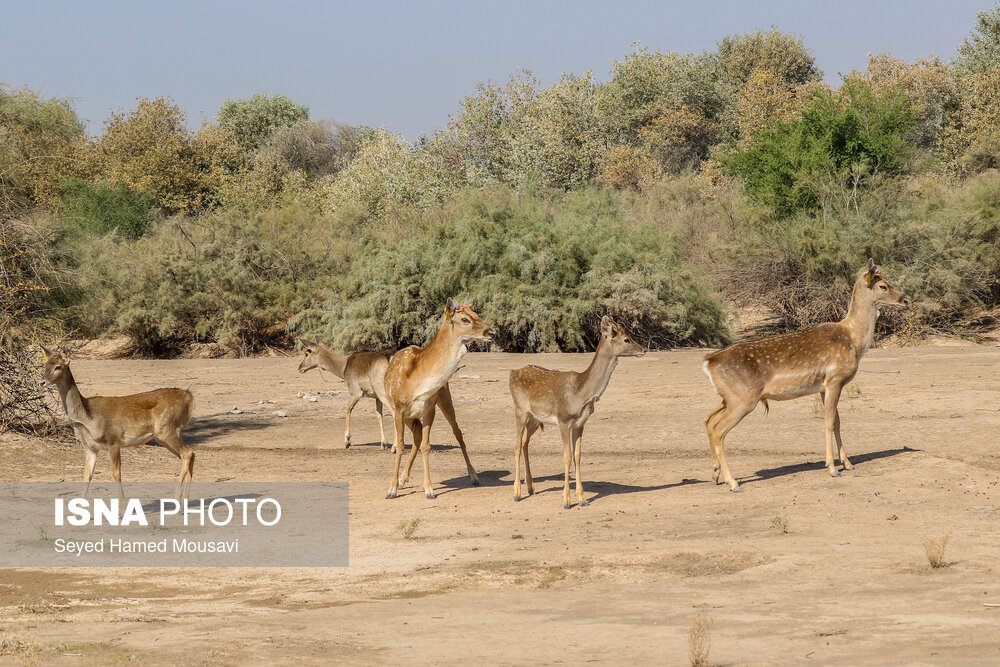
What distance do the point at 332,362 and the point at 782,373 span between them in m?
8.73

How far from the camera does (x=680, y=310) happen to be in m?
28.6

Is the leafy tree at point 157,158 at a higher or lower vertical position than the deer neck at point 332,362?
higher

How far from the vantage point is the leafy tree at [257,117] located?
76375mm

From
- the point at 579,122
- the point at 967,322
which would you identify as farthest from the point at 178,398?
the point at 579,122

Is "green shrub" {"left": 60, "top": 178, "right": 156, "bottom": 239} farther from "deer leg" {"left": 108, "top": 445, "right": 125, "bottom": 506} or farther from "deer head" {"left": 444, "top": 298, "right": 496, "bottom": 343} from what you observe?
"deer head" {"left": 444, "top": 298, "right": 496, "bottom": 343}

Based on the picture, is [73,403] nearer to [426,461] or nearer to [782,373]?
[426,461]

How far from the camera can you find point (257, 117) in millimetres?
79438

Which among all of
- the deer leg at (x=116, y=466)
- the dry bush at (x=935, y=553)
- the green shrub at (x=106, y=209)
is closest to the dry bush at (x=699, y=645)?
the dry bush at (x=935, y=553)

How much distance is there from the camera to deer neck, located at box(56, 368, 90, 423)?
12.4 meters

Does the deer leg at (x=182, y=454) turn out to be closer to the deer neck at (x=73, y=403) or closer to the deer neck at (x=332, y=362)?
the deer neck at (x=73, y=403)

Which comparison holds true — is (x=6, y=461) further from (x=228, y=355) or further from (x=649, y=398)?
(x=228, y=355)

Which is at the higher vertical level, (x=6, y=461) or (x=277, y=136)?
(x=277, y=136)

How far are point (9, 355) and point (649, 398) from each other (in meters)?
10.6

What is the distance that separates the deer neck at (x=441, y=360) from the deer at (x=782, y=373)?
9.01 feet
